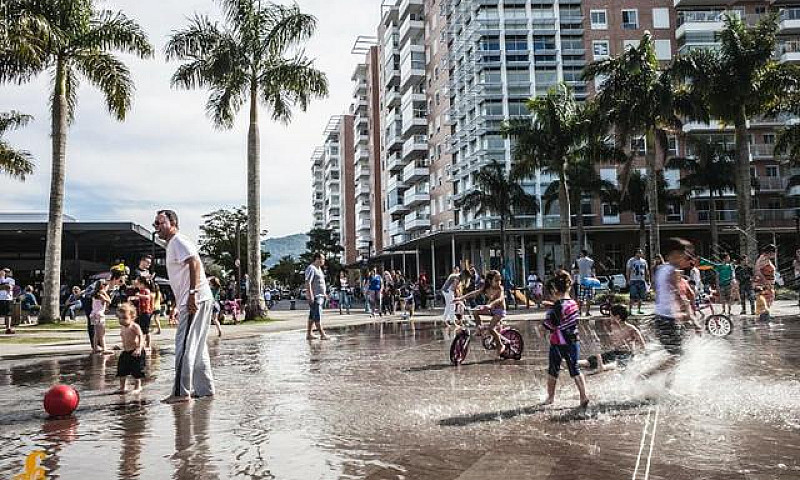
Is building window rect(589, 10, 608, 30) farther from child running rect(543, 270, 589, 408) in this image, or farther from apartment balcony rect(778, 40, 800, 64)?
child running rect(543, 270, 589, 408)

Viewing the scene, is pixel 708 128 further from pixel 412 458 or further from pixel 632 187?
pixel 412 458

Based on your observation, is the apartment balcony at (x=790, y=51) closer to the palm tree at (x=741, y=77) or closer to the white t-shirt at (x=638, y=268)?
the palm tree at (x=741, y=77)

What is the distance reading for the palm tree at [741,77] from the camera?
105 ft

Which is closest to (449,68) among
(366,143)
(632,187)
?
(632,187)

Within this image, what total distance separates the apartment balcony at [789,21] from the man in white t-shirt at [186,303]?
64105 mm

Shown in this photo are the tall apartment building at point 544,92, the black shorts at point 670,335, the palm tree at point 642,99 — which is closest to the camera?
the black shorts at point 670,335

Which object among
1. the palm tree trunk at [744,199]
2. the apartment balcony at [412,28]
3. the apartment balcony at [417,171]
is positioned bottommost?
the palm tree trunk at [744,199]

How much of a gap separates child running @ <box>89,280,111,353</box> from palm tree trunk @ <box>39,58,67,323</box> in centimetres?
984

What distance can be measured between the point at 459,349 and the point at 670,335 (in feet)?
10.5

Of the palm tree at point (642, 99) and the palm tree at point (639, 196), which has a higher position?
the palm tree at point (642, 99)

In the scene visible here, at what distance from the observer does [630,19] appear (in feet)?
200

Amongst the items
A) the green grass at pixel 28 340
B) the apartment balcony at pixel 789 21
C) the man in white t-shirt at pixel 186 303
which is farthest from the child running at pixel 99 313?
the apartment balcony at pixel 789 21

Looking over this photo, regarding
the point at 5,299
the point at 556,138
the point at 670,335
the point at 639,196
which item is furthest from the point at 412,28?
the point at 670,335

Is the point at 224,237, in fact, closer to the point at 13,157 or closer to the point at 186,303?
the point at 13,157
